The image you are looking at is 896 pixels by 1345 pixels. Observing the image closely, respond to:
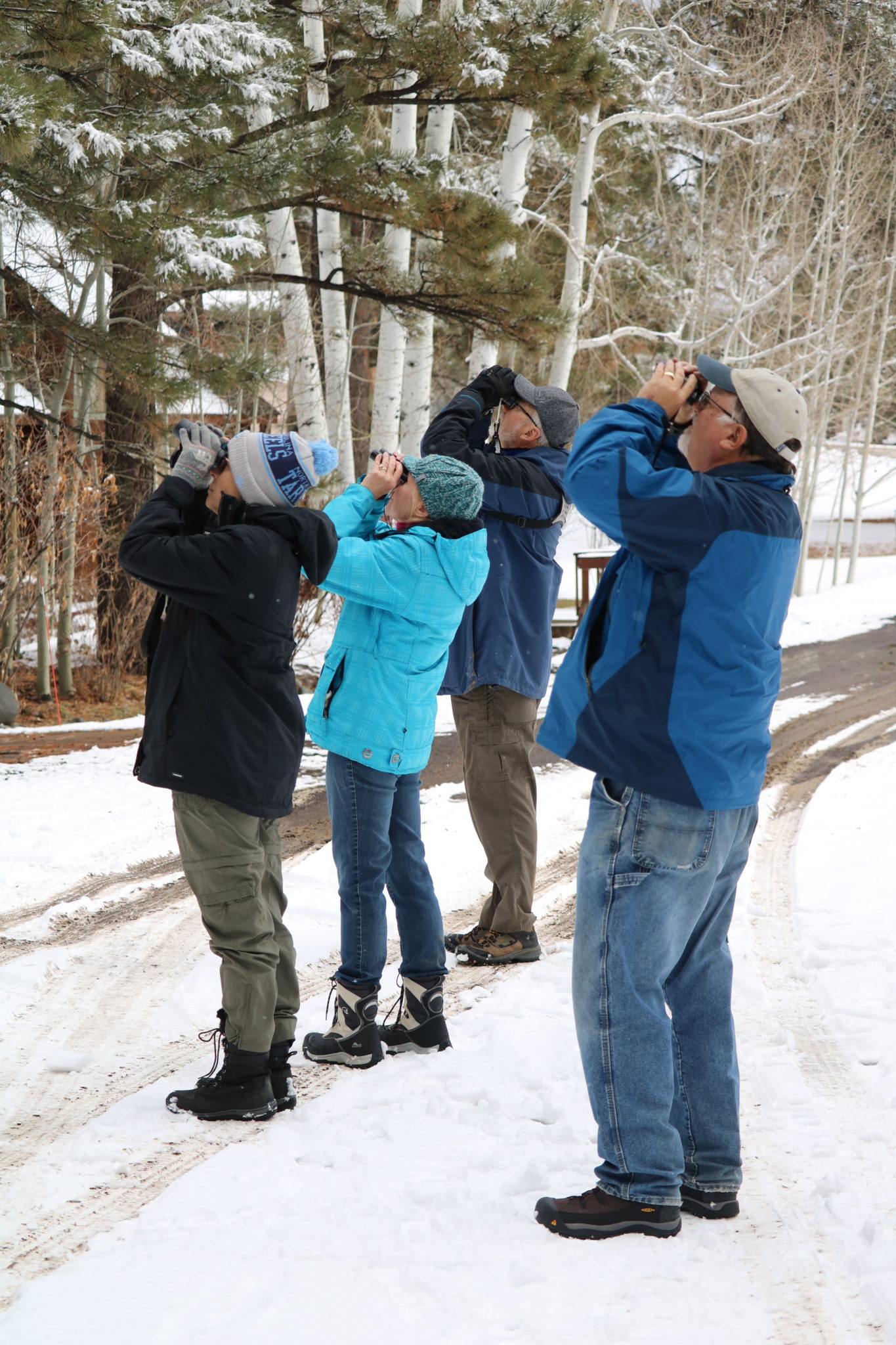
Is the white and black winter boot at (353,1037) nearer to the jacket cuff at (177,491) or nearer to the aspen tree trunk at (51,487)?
the jacket cuff at (177,491)

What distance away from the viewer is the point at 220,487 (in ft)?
10.1

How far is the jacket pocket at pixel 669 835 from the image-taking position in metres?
2.41

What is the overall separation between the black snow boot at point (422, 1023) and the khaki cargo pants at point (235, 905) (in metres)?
0.56

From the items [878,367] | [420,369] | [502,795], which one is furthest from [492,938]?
[878,367]

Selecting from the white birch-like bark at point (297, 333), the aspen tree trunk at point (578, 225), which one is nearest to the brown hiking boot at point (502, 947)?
the white birch-like bark at point (297, 333)

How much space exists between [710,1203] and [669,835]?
913 millimetres

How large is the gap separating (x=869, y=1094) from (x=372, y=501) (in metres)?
2.33

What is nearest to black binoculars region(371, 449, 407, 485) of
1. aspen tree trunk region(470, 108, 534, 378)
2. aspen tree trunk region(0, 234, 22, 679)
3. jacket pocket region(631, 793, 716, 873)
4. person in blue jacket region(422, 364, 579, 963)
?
person in blue jacket region(422, 364, 579, 963)

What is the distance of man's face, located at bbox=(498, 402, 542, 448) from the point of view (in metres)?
4.39

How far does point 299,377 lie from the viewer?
10867mm

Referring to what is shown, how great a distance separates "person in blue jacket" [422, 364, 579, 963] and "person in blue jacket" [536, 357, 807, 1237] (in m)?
1.77

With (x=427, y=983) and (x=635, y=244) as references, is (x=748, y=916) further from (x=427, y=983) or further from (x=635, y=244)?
(x=635, y=244)

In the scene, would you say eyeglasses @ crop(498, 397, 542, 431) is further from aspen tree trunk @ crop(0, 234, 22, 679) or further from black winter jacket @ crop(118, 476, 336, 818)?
aspen tree trunk @ crop(0, 234, 22, 679)

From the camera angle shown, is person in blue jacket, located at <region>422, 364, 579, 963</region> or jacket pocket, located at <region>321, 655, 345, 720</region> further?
person in blue jacket, located at <region>422, 364, 579, 963</region>
